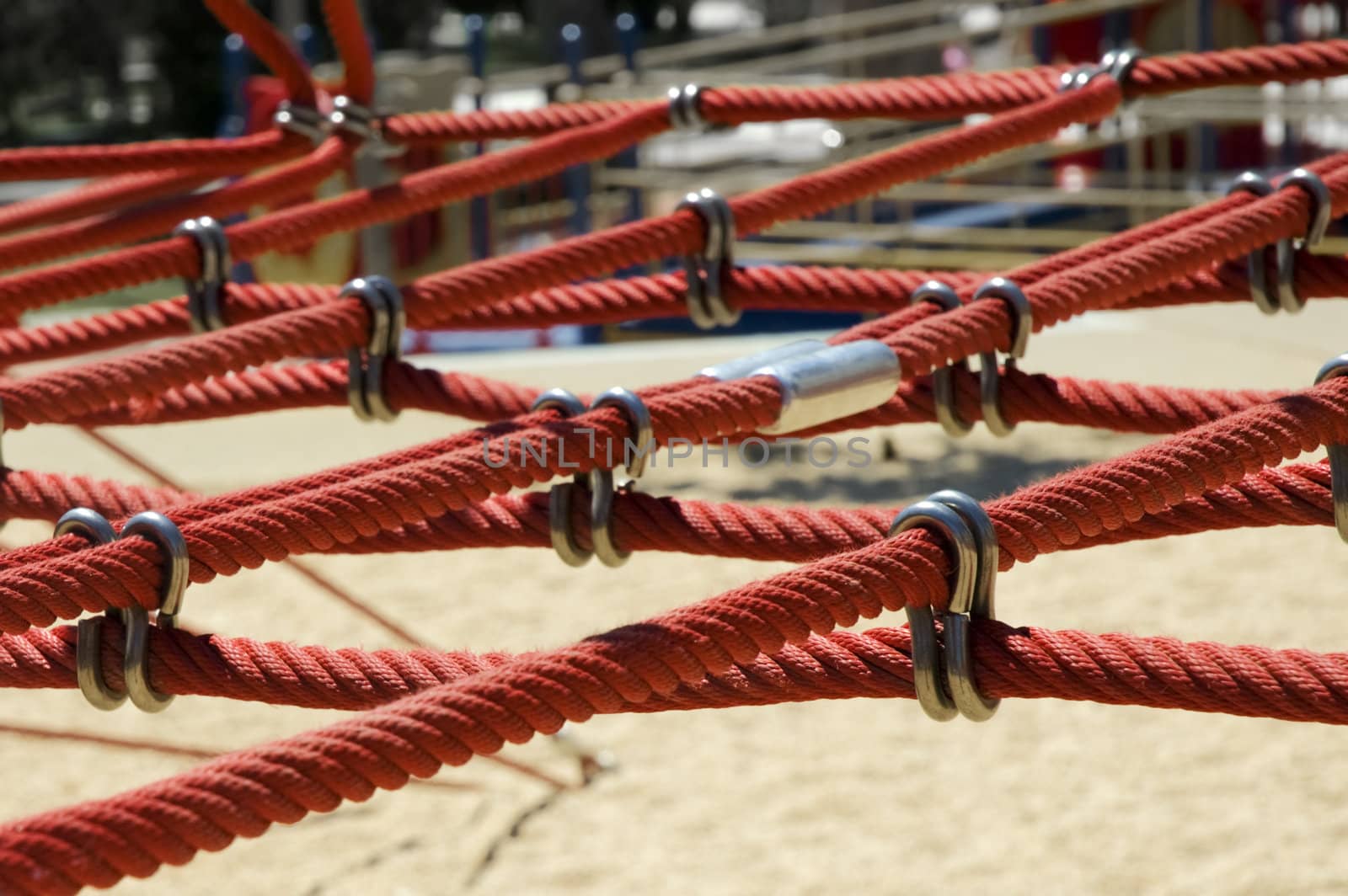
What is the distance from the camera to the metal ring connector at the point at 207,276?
1.86 metres

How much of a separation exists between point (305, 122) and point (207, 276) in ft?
1.50

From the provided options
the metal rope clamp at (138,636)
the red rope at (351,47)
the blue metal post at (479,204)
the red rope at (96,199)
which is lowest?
the blue metal post at (479,204)

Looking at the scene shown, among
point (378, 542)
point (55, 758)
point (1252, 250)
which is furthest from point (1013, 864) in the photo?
A: point (55, 758)

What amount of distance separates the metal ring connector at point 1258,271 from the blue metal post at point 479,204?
4152 millimetres

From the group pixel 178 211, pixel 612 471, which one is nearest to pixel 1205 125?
pixel 178 211

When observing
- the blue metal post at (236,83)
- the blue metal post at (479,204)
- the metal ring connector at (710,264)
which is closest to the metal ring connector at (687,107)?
the metal ring connector at (710,264)

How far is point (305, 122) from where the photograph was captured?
7.35 ft

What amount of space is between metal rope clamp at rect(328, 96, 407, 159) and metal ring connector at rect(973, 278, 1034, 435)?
3.49 ft

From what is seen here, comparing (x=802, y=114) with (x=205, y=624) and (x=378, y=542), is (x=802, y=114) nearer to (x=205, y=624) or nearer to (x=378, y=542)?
(x=378, y=542)

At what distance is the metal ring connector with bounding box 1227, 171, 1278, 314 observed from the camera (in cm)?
165

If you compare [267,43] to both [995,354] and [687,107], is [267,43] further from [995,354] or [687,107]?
[995,354]

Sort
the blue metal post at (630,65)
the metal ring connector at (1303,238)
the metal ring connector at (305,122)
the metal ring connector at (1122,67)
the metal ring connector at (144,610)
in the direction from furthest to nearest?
the blue metal post at (630,65) → the metal ring connector at (305,122) → the metal ring connector at (1122,67) → the metal ring connector at (1303,238) → the metal ring connector at (144,610)

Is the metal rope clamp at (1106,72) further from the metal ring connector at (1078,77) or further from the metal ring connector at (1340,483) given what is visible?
the metal ring connector at (1340,483)

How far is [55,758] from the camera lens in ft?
9.74
